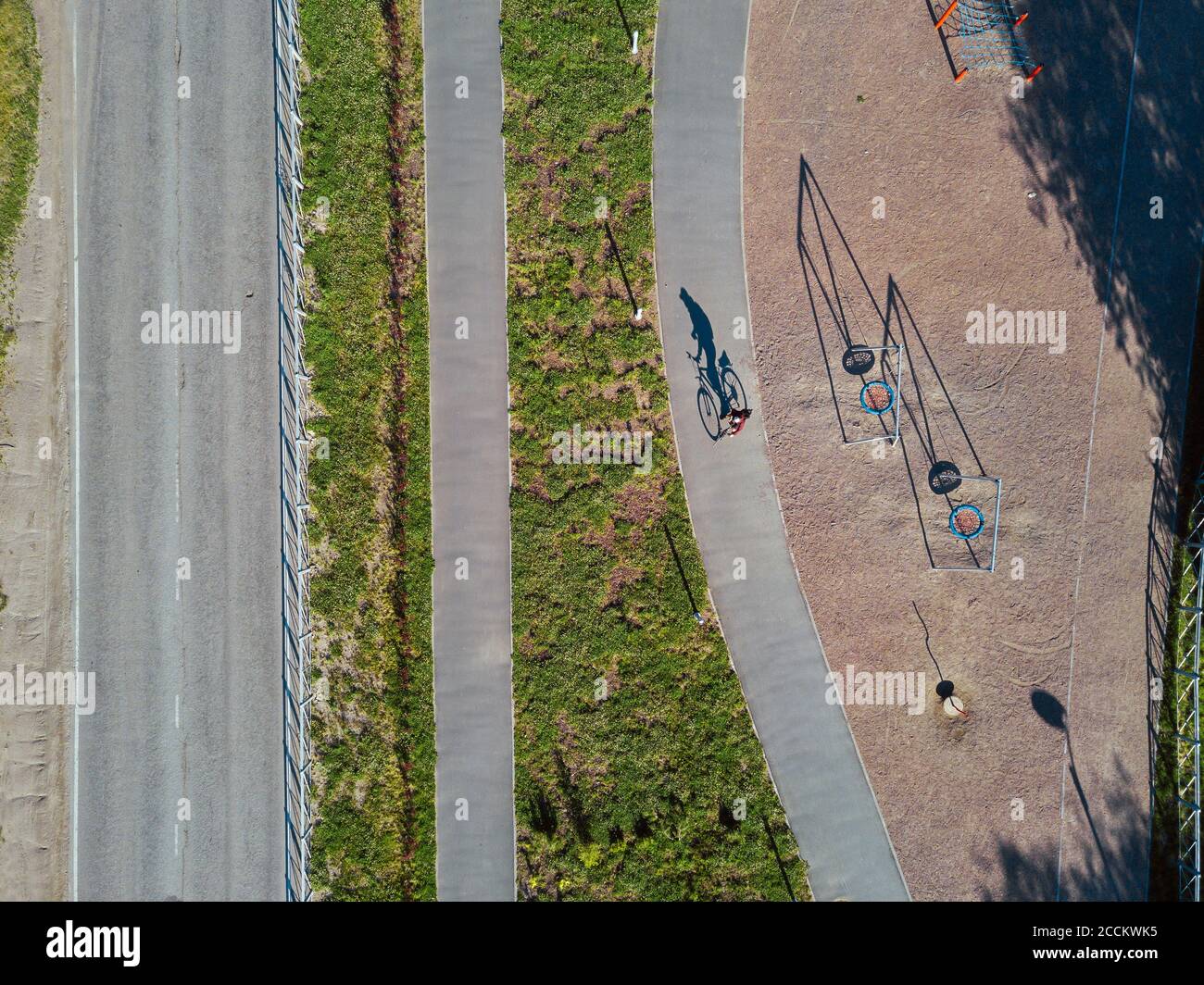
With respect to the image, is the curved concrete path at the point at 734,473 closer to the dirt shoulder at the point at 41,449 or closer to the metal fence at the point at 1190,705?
the metal fence at the point at 1190,705

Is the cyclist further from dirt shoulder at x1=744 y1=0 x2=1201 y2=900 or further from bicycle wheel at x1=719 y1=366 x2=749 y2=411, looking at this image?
dirt shoulder at x1=744 y1=0 x2=1201 y2=900

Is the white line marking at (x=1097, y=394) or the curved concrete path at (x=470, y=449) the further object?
the white line marking at (x=1097, y=394)

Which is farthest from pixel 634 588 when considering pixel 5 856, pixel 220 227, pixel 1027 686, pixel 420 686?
pixel 5 856

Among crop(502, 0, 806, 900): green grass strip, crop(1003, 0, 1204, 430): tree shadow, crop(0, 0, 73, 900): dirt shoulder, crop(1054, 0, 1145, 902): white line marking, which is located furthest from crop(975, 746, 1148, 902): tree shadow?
crop(0, 0, 73, 900): dirt shoulder

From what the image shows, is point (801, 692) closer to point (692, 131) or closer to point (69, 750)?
point (692, 131)

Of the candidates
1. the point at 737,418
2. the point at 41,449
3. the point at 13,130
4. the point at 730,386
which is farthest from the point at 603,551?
the point at 13,130

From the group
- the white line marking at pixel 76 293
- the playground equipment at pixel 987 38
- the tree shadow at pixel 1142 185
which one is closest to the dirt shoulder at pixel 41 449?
the white line marking at pixel 76 293
